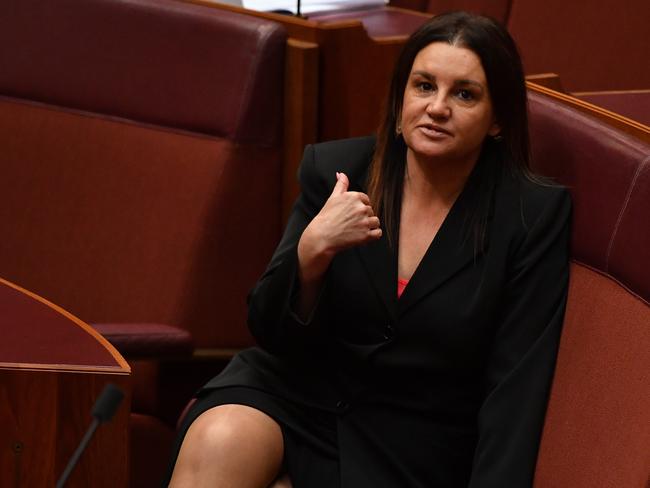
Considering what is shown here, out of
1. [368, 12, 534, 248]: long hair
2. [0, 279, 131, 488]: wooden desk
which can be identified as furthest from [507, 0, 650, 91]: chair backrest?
[0, 279, 131, 488]: wooden desk

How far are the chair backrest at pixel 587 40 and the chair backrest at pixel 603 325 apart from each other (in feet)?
1.73

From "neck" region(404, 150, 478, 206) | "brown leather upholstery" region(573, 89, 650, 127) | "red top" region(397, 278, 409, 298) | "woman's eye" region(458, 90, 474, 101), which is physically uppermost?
"woman's eye" region(458, 90, 474, 101)

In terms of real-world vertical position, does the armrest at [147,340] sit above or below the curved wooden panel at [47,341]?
below

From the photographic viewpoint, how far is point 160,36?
1062 millimetres

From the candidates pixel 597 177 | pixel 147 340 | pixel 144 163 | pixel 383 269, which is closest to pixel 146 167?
pixel 144 163

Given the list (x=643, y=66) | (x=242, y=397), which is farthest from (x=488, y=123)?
(x=643, y=66)

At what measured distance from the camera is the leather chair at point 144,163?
104 cm

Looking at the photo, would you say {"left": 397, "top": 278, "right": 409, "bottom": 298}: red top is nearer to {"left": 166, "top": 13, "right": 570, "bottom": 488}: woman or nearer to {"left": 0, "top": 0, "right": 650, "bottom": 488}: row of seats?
{"left": 166, "top": 13, "right": 570, "bottom": 488}: woman

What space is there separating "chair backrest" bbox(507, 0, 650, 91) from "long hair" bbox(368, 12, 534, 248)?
52 centimetres

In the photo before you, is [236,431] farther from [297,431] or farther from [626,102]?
[626,102]

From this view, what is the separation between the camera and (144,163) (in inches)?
42.1

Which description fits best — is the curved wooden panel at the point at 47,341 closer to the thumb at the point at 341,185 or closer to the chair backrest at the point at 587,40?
the thumb at the point at 341,185

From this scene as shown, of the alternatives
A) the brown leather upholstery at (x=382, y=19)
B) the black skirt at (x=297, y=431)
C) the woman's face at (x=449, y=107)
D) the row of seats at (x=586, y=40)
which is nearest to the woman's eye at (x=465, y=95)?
the woman's face at (x=449, y=107)

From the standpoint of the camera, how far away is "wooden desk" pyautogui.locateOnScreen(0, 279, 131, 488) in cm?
69
